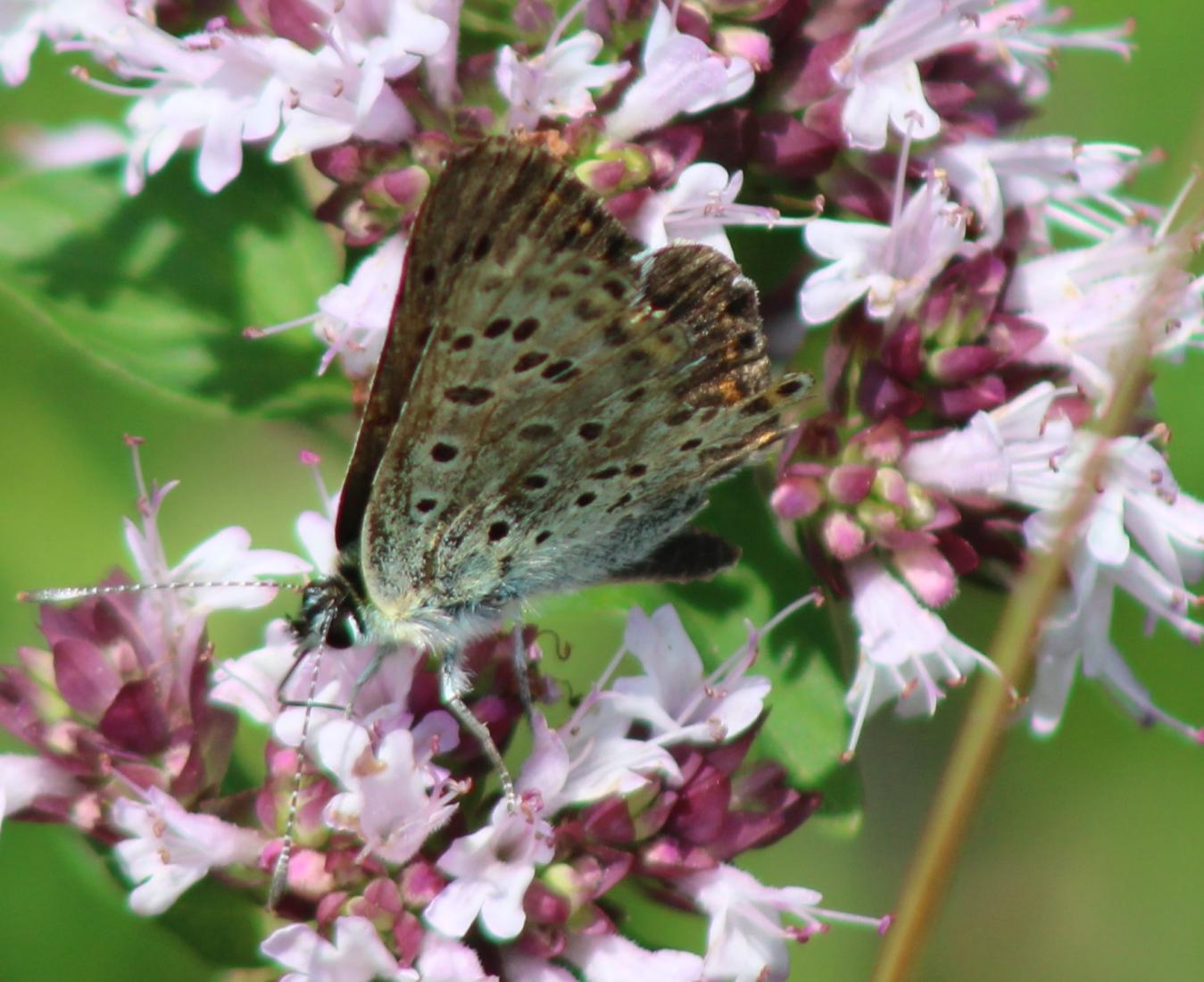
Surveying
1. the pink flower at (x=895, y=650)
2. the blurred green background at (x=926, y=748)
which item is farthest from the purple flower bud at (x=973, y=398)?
the blurred green background at (x=926, y=748)

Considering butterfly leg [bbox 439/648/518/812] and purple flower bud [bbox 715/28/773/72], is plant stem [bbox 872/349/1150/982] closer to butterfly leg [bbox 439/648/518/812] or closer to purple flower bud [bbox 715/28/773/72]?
butterfly leg [bbox 439/648/518/812]

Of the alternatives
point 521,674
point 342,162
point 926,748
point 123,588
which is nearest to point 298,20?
point 342,162

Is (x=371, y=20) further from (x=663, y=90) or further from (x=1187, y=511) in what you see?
(x=1187, y=511)

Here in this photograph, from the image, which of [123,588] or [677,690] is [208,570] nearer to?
[123,588]

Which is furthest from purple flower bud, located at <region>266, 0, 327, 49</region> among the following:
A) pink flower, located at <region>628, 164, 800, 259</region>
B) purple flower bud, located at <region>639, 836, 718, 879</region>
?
purple flower bud, located at <region>639, 836, 718, 879</region>

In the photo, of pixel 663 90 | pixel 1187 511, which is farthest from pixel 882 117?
pixel 1187 511

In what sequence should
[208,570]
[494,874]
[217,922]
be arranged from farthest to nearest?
1. [208,570]
2. [217,922]
3. [494,874]
